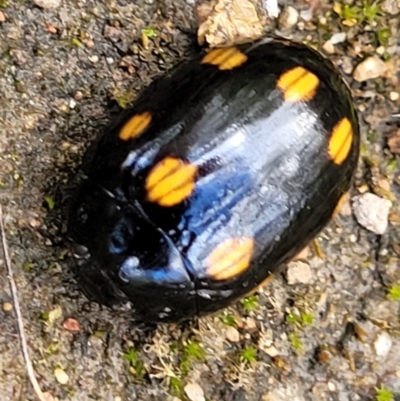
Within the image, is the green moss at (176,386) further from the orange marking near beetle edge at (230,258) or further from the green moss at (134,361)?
the orange marking near beetle edge at (230,258)

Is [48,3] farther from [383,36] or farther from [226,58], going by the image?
[383,36]

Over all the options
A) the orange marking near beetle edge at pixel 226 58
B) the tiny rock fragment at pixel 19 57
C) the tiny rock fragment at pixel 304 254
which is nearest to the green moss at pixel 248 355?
the tiny rock fragment at pixel 304 254

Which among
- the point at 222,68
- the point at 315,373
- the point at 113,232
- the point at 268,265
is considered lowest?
the point at 315,373

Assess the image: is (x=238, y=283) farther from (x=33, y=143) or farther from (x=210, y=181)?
(x=33, y=143)

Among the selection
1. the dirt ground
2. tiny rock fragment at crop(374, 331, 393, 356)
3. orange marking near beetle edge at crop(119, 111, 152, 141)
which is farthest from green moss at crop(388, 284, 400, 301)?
orange marking near beetle edge at crop(119, 111, 152, 141)

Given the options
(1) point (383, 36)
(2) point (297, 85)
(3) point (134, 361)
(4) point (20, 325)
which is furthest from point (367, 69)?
(4) point (20, 325)

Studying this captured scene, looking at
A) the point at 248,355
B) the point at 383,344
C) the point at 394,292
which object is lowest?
the point at 383,344

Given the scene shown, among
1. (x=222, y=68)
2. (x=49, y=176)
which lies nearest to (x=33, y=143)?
(x=49, y=176)
